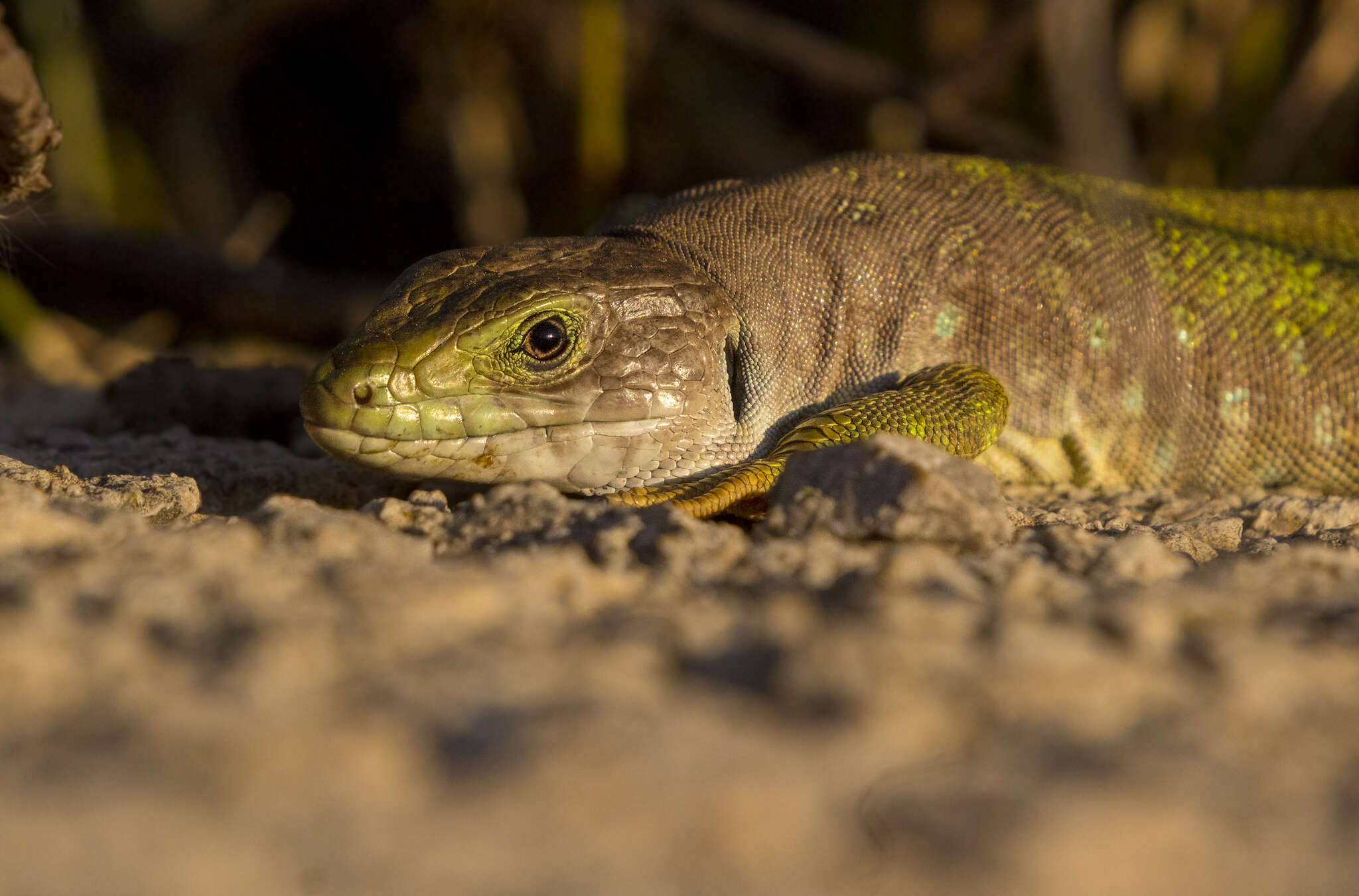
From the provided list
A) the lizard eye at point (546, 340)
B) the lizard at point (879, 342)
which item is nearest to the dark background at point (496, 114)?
the lizard at point (879, 342)

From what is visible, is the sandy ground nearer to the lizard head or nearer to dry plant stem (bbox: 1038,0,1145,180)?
the lizard head

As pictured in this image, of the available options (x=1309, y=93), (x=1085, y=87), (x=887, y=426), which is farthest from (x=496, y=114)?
(x=887, y=426)

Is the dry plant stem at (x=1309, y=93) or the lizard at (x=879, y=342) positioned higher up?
the dry plant stem at (x=1309, y=93)

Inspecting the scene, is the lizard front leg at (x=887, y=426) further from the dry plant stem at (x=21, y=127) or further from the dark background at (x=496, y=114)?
the dark background at (x=496, y=114)

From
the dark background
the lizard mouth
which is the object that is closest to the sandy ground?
the lizard mouth

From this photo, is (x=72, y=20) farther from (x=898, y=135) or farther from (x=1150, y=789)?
(x=1150, y=789)

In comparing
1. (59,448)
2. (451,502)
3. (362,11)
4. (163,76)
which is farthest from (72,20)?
(451,502)
